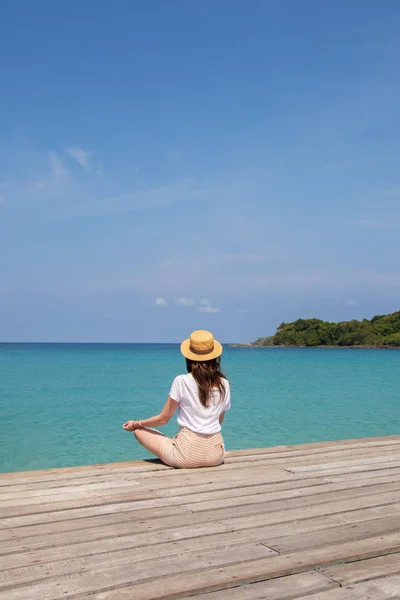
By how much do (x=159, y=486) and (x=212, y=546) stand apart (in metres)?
1.27

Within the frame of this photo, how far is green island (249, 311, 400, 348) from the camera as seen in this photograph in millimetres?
94875

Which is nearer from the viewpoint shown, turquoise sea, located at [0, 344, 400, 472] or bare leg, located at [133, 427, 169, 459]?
bare leg, located at [133, 427, 169, 459]

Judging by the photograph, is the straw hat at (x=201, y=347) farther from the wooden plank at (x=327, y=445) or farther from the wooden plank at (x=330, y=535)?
the wooden plank at (x=330, y=535)

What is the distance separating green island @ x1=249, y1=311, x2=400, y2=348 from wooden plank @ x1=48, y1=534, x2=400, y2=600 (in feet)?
306

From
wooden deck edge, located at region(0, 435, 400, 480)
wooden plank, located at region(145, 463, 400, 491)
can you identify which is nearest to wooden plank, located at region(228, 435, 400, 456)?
wooden deck edge, located at region(0, 435, 400, 480)

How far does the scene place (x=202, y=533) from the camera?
3168 mm

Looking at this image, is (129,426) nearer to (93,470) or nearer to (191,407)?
(93,470)

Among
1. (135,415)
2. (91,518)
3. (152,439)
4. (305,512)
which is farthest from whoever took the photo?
(135,415)

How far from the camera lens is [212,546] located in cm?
297

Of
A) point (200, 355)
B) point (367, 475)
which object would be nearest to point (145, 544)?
point (200, 355)

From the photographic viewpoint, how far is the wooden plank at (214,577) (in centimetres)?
244

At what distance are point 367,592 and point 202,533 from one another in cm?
98

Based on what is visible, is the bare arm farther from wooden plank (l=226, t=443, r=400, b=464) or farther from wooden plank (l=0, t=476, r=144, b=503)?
wooden plank (l=226, t=443, r=400, b=464)

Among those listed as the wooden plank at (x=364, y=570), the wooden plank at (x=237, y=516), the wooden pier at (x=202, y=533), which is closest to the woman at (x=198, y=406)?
the wooden pier at (x=202, y=533)
